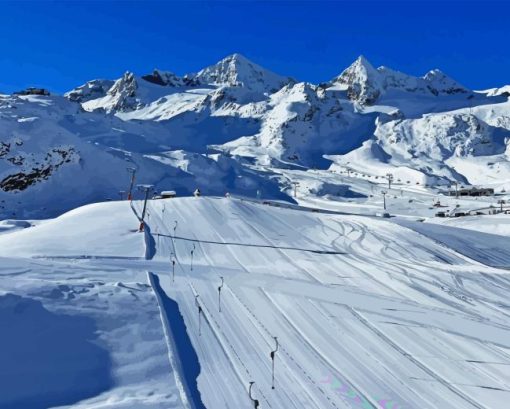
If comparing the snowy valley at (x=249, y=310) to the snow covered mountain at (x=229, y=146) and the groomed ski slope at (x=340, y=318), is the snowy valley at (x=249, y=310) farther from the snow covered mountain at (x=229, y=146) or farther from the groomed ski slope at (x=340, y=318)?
the snow covered mountain at (x=229, y=146)

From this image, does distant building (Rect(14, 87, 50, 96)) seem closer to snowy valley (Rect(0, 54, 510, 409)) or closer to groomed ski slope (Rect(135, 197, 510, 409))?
snowy valley (Rect(0, 54, 510, 409))

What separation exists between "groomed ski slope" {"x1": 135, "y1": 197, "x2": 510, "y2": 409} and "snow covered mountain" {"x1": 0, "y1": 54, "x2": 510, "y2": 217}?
43.9 metres

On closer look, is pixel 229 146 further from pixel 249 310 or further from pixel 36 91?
pixel 249 310

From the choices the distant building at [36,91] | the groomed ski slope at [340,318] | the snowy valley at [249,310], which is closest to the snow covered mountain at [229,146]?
the distant building at [36,91]

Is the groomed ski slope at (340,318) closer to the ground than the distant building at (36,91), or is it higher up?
A: closer to the ground

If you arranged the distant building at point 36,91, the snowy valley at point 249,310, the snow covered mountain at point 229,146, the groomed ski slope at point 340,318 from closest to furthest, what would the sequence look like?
the snowy valley at point 249,310 → the groomed ski slope at point 340,318 → the snow covered mountain at point 229,146 → the distant building at point 36,91

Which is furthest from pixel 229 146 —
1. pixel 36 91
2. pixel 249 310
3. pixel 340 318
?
pixel 340 318

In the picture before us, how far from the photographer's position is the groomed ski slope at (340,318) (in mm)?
10516

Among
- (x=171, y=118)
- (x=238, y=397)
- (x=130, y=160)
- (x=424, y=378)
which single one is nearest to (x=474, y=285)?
(x=424, y=378)

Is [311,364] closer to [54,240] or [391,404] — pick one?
[391,404]

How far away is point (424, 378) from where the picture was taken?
442 inches

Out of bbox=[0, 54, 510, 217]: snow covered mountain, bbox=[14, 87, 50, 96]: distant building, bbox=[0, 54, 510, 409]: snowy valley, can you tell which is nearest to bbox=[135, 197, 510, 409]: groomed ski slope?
bbox=[0, 54, 510, 409]: snowy valley

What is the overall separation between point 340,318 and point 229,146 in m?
147

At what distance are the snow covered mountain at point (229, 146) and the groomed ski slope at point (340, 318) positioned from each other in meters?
43.9
